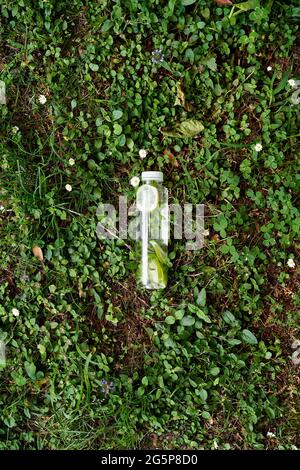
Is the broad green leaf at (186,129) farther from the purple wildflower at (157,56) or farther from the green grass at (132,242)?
the purple wildflower at (157,56)

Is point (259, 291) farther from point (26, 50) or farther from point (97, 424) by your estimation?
point (26, 50)

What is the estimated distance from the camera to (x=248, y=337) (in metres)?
2.23

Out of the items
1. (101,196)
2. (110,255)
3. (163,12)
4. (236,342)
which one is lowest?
(236,342)

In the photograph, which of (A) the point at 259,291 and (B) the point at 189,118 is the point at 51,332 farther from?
(B) the point at 189,118

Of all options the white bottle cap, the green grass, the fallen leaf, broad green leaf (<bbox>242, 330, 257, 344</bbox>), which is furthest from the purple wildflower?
broad green leaf (<bbox>242, 330, 257, 344</bbox>)

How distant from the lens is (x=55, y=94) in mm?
2273

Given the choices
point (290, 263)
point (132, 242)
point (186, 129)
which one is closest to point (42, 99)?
point (186, 129)

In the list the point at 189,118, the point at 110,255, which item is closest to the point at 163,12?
the point at 189,118

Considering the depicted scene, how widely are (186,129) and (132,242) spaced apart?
61 cm

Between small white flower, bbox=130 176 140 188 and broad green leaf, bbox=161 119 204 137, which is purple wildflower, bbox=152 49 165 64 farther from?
small white flower, bbox=130 176 140 188

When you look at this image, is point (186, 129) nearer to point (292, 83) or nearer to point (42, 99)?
point (292, 83)

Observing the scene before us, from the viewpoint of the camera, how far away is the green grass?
7.30 feet
